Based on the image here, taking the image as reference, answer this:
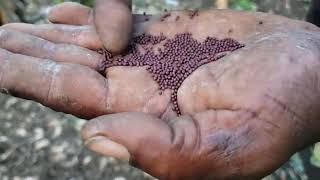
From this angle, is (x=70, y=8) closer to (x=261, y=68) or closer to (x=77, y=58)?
(x=77, y=58)

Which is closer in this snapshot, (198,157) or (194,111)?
(198,157)

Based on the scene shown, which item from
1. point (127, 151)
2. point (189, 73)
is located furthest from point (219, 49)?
point (127, 151)

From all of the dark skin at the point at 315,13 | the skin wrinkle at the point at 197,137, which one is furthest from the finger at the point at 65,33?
the dark skin at the point at 315,13

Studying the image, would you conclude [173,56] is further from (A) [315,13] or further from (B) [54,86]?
(A) [315,13]

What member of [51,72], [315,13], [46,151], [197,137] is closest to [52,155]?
[46,151]

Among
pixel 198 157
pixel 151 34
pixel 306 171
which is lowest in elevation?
pixel 306 171

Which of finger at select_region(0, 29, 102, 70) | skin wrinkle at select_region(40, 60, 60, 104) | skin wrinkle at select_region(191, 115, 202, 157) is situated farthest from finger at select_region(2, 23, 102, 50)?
skin wrinkle at select_region(191, 115, 202, 157)
